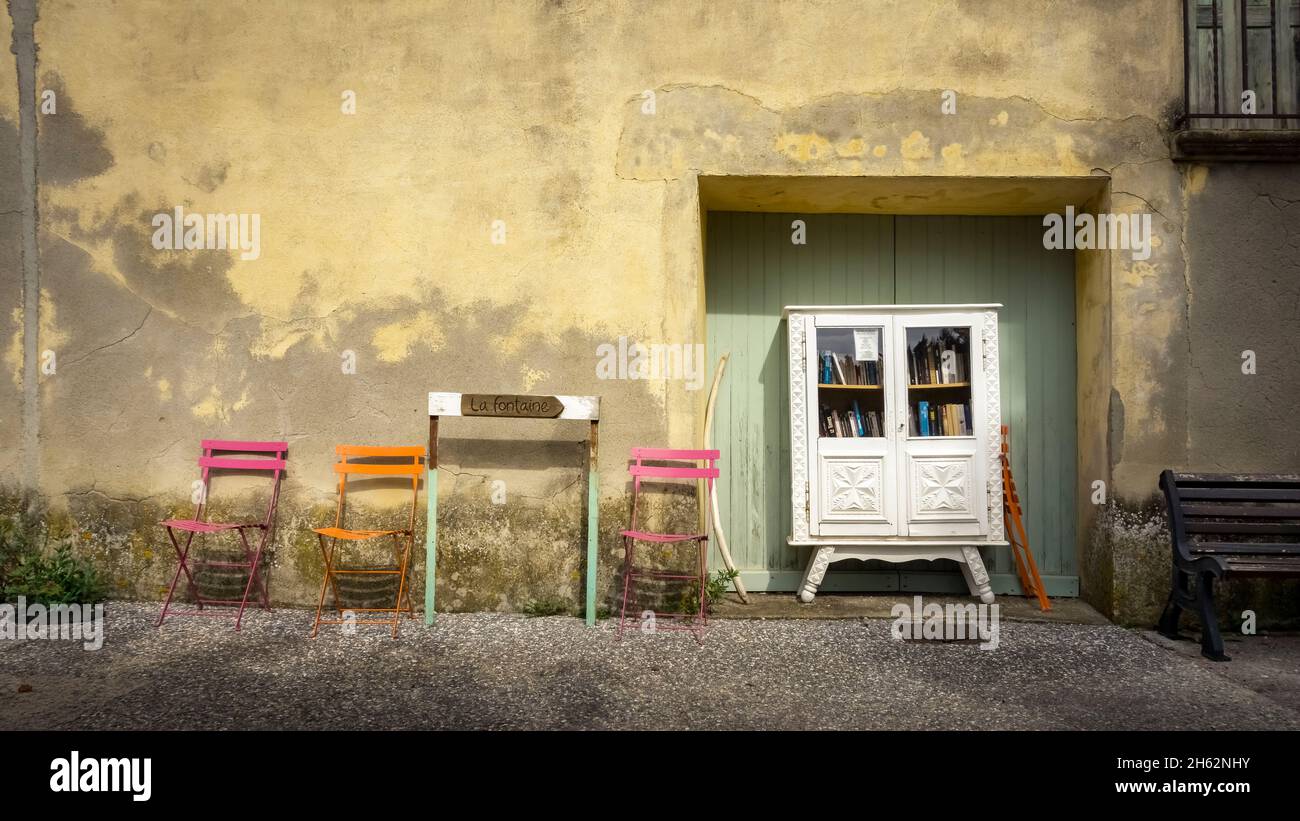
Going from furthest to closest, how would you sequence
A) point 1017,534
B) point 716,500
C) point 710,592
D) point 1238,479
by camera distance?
point 716,500, point 1017,534, point 710,592, point 1238,479

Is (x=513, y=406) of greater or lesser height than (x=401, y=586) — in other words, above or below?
above

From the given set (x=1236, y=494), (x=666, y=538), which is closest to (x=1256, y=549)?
(x=1236, y=494)

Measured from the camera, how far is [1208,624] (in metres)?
4.12

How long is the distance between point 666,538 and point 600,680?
1013 millimetres

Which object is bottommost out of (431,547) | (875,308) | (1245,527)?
(431,547)

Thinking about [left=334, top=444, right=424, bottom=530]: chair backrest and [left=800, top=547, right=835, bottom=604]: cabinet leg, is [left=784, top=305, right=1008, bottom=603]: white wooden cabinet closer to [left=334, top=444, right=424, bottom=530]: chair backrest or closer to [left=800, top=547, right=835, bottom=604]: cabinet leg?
[left=800, top=547, right=835, bottom=604]: cabinet leg

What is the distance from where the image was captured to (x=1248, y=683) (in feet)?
12.3

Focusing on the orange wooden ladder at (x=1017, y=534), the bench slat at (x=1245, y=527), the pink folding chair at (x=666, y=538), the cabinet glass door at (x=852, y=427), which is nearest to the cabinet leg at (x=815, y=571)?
the cabinet glass door at (x=852, y=427)

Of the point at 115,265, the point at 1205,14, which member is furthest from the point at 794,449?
the point at 115,265

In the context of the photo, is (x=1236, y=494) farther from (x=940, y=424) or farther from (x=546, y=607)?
(x=546, y=607)

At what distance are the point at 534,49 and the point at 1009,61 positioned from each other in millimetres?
3004

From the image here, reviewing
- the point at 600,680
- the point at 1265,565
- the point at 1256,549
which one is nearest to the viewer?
the point at 600,680

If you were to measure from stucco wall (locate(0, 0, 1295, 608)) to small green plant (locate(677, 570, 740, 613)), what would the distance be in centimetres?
A: 74

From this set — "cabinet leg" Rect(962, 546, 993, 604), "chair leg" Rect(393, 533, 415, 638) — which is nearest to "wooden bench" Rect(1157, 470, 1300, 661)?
"cabinet leg" Rect(962, 546, 993, 604)
